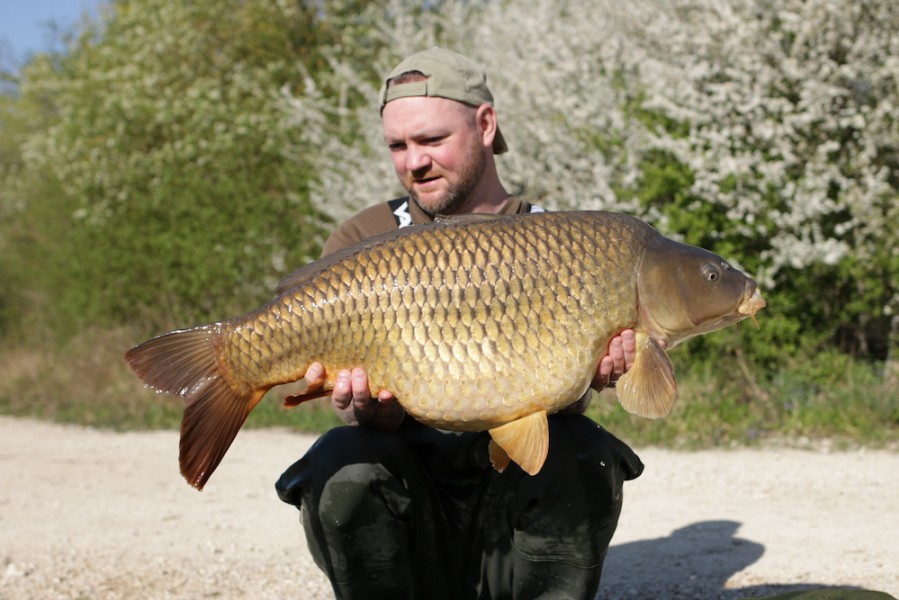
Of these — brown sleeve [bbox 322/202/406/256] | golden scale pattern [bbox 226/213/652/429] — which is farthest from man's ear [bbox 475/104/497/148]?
golden scale pattern [bbox 226/213/652/429]

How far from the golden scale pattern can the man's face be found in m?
0.54

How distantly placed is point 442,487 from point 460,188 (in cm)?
73

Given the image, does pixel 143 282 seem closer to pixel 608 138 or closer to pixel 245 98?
pixel 245 98

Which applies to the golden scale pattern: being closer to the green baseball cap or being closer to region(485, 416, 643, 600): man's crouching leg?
region(485, 416, 643, 600): man's crouching leg

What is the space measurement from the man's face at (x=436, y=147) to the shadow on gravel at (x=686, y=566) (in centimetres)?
123

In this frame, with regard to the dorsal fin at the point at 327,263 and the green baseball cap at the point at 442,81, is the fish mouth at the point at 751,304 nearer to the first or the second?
the dorsal fin at the point at 327,263

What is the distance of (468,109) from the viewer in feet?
8.25

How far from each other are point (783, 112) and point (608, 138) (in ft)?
3.41

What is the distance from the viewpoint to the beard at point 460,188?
2504 millimetres

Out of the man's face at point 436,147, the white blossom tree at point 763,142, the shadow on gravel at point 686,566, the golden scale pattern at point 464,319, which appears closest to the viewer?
the golden scale pattern at point 464,319

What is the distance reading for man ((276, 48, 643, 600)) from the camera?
217cm

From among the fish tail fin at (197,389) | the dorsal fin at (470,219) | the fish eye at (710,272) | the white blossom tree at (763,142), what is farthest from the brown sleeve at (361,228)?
the white blossom tree at (763,142)

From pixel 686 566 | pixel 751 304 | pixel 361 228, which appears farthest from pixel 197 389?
pixel 686 566

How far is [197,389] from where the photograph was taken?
6.33 feet
